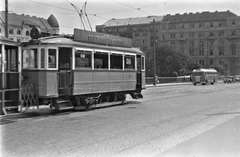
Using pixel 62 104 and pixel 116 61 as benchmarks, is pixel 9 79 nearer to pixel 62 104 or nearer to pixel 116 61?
pixel 62 104

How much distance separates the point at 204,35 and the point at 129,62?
9631 centimetres

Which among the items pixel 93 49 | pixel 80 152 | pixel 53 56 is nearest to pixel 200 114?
pixel 93 49

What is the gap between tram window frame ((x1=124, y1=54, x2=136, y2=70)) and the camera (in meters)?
16.5

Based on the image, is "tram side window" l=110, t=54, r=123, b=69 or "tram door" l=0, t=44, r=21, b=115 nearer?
"tram door" l=0, t=44, r=21, b=115

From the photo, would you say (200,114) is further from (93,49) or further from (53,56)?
(53,56)

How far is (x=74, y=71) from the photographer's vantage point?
13.0 m

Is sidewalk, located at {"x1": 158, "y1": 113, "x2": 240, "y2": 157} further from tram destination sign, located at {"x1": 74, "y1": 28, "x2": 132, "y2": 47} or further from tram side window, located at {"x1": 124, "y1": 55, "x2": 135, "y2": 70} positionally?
tram side window, located at {"x1": 124, "y1": 55, "x2": 135, "y2": 70}

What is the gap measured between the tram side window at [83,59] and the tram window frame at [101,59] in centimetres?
35

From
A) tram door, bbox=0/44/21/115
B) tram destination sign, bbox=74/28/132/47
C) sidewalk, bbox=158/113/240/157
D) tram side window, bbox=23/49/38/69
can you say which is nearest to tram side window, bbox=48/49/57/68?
tram side window, bbox=23/49/38/69

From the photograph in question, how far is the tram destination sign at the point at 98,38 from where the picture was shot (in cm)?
1366

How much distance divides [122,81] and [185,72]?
2300 inches

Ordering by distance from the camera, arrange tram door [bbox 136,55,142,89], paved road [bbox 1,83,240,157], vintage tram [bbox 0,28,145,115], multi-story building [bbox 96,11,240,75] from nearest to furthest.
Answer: paved road [bbox 1,83,240,157] → vintage tram [bbox 0,28,145,115] → tram door [bbox 136,55,142,89] → multi-story building [bbox 96,11,240,75]

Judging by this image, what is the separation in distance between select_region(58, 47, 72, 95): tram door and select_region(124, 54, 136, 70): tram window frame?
4.17 meters

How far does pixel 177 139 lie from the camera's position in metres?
7.88
